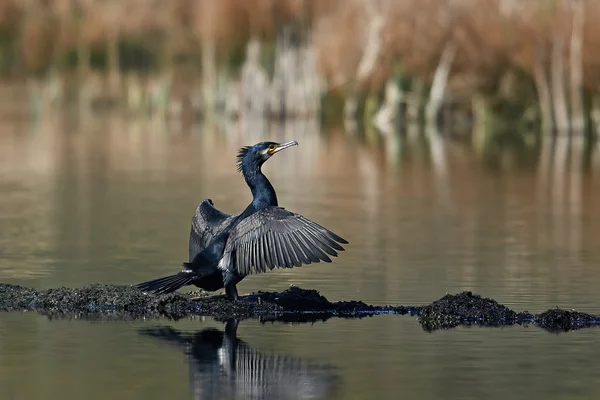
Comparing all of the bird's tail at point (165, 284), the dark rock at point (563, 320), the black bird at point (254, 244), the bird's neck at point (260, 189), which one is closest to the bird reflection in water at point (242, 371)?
the bird's tail at point (165, 284)

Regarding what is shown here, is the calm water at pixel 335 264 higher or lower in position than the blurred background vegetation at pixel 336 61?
lower

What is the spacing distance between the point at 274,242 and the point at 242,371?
6.21ft

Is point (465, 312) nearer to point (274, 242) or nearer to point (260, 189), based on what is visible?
point (274, 242)

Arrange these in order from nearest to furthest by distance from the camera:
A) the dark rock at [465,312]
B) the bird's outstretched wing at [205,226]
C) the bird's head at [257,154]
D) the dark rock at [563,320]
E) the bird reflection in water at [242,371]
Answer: the bird reflection in water at [242,371]
the dark rock at [563,320]
the dark rock at [465,312]
the bird's head at [257,154]
the bird's outstretched wing at [205,226]

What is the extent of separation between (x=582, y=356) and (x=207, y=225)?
3.14m

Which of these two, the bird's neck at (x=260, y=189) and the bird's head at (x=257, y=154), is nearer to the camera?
the bird's neck at (x=260, y=189)

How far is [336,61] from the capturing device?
43281 millimetres

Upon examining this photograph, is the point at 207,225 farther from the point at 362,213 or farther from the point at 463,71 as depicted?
the point at 463,71

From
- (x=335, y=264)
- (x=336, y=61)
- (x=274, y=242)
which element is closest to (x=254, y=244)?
(x=274, y=242)

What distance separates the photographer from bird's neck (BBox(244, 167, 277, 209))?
1042 cm

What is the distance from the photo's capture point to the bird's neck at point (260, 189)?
34.2ft

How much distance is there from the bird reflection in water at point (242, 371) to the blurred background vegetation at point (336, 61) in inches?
1119

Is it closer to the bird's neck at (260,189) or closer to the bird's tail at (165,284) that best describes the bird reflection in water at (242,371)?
the bird's tail at (165,284)

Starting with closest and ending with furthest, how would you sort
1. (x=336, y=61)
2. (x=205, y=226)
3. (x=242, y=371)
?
1. (x=242, y=371)
2. (x=205, y=226)
3. (x=336, y=61)
